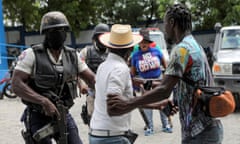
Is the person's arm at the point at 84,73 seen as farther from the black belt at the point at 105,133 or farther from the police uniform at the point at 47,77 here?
the black belt at the point at 105,133

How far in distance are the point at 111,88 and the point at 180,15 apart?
2.21 ft

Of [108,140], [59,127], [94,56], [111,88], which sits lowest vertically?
[59,127]

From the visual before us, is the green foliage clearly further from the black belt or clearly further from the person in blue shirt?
the black belt

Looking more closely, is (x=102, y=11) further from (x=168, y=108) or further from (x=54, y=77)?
(x=168, y=108)

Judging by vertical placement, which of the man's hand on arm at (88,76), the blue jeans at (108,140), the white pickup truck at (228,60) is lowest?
the white pickup truck at (228,60)

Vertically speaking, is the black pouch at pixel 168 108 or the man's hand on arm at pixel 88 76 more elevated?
the man's hand on arm at pixel 88 76

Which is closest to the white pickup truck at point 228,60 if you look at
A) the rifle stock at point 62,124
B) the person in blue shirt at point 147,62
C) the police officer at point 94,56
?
the person in blue shirt at point 147,62

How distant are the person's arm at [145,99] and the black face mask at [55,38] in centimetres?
106

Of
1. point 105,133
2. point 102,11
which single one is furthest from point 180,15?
point 102,11

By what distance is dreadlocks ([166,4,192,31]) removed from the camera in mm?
2535

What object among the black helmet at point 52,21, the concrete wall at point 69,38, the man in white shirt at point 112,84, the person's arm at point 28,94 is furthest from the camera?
the concrete wall at point 69,38

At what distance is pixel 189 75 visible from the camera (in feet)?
8.18

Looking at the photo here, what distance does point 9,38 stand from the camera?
26.0 meters

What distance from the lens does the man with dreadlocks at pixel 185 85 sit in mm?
2471
